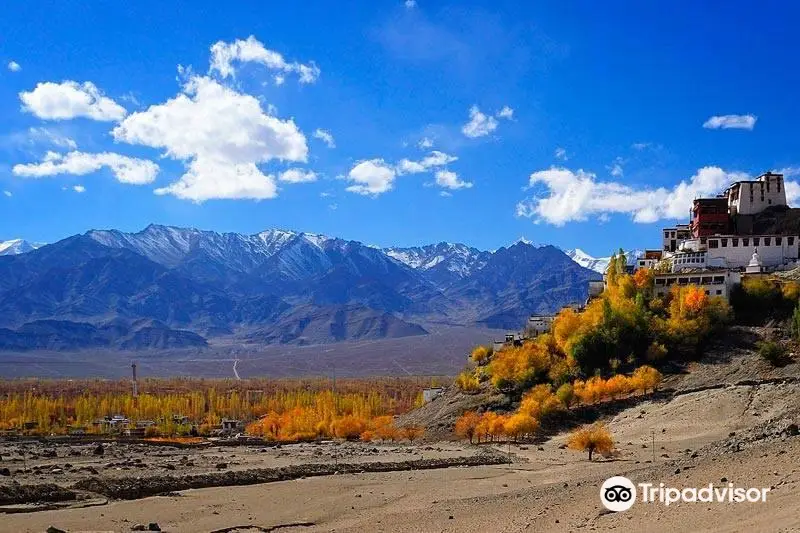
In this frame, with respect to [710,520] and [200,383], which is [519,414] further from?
[200,383]

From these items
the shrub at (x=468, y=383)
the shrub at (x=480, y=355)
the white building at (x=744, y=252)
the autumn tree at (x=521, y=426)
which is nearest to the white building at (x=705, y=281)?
the white building at (x=744, y=252)

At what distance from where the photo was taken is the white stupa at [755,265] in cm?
6659

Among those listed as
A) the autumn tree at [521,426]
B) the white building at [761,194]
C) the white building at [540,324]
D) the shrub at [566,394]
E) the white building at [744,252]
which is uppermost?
the white building at [761,194]

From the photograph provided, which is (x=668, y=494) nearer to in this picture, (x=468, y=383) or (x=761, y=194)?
(x=468, y=383)

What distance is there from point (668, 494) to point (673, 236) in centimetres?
6142

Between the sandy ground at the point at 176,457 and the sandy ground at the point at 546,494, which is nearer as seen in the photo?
the sandy ground at the point at 546,494

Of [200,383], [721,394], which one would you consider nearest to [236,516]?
[721,394]

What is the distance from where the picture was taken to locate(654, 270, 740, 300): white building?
6278 cm

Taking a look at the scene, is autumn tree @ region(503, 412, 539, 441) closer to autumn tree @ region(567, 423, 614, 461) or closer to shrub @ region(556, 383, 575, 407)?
shrub @ region(556, 383, 575, 407)

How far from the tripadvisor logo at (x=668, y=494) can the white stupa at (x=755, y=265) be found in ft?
156

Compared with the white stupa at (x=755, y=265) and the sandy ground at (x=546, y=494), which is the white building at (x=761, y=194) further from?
the sandy ground at (x=546, y=494)

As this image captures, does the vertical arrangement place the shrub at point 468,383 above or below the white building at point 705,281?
below

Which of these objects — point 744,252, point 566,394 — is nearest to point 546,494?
point 566,394

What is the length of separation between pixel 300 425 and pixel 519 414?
3474 centimetres
